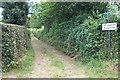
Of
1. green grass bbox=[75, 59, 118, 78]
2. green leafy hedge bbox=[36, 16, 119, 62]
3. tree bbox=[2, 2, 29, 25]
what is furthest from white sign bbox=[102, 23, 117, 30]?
tree bbox=[2, 2, 29, 25]

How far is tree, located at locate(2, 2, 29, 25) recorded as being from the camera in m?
17.7

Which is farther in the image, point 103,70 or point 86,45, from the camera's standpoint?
point 86,45

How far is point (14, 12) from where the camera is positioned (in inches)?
697

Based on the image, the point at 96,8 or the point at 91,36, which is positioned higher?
the point at 96,8

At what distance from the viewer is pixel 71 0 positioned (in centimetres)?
1473

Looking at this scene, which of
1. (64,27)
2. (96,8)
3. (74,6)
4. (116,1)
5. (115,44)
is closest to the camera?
(115,44)

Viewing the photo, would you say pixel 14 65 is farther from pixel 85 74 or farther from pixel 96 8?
pixel 96 8

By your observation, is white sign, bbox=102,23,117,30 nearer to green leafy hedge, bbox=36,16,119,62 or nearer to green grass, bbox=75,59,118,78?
green leafy hedge, bbox=36,16,119,62

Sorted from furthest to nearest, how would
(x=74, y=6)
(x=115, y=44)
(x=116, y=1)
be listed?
(x=74, y=6), (x=116, y=1), (x=115, y=44)

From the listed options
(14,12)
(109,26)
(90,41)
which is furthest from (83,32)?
(14,12)

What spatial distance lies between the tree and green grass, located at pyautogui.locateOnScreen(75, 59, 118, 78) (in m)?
9.42

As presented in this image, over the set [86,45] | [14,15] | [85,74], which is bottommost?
[85,74]

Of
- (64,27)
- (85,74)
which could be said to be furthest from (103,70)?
(64,27)

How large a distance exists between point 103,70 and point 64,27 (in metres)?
7.87
